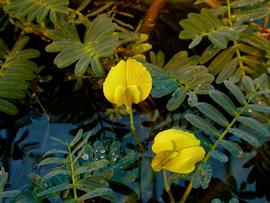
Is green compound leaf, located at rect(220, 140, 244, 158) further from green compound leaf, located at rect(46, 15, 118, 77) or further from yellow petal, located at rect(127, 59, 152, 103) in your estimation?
green compound leaf, located at rect(46, 15, 118, 77)

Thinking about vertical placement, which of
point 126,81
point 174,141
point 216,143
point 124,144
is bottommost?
point 124,144

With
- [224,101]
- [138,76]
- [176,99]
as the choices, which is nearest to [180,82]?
[176,99]

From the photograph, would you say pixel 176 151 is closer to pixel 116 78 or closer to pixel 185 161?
pixel 185 161

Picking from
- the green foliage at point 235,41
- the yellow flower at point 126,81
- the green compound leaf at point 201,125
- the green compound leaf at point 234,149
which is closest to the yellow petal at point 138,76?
the yellow flower at point 126,81

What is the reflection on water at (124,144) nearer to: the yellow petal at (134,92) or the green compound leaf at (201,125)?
the green compound leaf at (201,125)

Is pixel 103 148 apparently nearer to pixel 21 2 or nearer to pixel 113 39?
pixel 113 39

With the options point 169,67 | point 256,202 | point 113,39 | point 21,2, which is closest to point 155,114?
point 169,67
